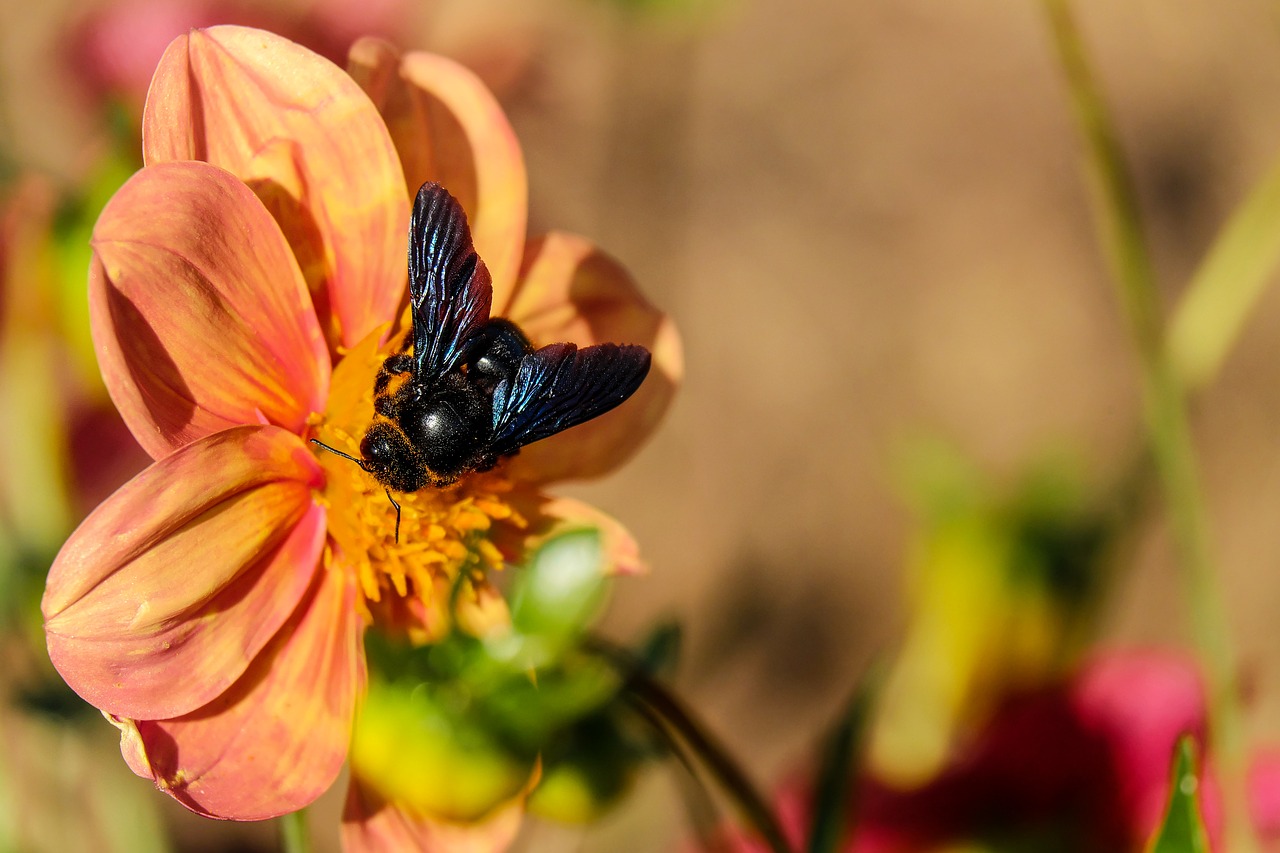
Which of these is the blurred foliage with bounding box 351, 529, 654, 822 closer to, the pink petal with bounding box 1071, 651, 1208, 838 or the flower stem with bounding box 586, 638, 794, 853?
the flower stem with bounding box 586, 638, 794, 853

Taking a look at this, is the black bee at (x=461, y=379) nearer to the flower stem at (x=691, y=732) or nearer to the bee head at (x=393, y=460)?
the bee head at (x=393, y=460)

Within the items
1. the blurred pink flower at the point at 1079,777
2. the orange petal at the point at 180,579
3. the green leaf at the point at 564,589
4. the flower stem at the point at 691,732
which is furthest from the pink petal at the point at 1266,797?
the orange petal at the point at 180,579

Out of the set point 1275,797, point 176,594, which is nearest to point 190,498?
point 176,594

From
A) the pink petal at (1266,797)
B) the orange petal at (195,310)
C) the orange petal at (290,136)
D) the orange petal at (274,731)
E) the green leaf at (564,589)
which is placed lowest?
the pink petal at (1266,797)

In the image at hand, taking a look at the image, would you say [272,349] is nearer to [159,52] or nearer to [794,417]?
[159,52]

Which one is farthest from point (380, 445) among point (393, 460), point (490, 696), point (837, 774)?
point (837, 774)
